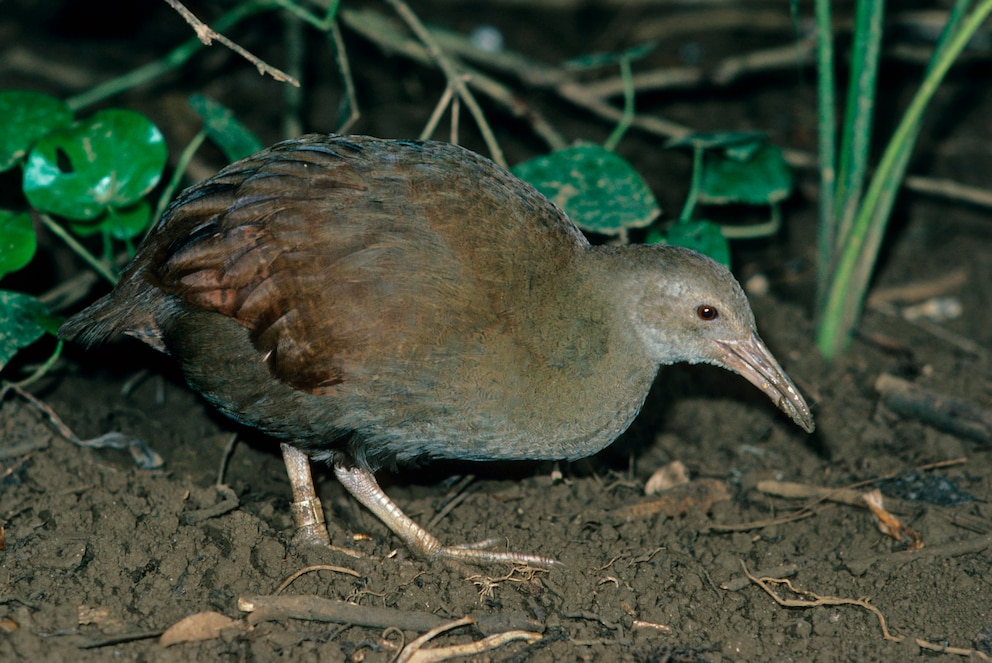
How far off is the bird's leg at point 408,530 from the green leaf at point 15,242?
1.37 m

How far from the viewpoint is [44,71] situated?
17.9 ft

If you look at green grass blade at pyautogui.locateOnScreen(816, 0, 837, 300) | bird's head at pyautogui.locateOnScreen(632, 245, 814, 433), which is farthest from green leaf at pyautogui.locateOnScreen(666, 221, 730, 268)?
bird's head at pyautogui.locateOnScreen(632, 245, 814, 433)

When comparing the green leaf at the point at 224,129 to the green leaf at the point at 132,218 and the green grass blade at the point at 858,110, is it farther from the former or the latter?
the green grass blade at the point at 858,110

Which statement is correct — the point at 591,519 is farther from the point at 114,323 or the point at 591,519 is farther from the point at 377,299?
the point at 114,323

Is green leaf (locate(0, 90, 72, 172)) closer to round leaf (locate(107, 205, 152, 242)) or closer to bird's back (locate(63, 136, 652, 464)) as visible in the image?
round leaf (locate(107, 205, 152, 242))

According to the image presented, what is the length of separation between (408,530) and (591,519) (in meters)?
0.64

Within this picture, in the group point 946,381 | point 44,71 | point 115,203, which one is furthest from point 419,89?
point 946,381

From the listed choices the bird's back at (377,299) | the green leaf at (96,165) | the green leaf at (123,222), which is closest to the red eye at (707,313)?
the bird's back at (377,299)

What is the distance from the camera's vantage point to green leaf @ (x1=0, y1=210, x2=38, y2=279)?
365 centimetres

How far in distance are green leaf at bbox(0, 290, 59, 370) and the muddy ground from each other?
0.28m

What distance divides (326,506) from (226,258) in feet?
3.40

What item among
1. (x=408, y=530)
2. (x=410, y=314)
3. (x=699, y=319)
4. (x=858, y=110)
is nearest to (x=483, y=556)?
(x=408, y=530)

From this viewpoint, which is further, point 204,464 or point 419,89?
point 419,89

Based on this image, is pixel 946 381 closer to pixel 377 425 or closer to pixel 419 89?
pixel 377 425
